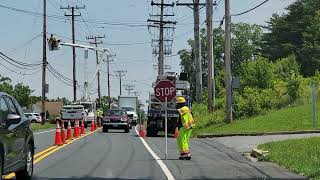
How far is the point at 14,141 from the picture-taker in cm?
1071

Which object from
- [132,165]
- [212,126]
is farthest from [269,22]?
[132,165]

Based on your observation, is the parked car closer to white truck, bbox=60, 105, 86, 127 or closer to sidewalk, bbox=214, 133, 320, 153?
A: white truck, bbox=60, 105, 86, 127

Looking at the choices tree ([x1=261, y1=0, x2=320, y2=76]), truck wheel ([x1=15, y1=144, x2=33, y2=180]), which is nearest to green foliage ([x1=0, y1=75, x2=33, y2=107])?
tree ([x1=261, y1=0, x2=320, y2=76])

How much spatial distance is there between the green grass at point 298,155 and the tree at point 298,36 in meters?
56.9

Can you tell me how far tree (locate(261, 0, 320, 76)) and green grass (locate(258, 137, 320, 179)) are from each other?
56.9 m

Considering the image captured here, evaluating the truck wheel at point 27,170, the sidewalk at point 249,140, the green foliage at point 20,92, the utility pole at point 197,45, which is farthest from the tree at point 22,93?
the truck wheel at point 27,170

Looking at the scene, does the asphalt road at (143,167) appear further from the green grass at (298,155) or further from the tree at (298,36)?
the tree at (298,36)

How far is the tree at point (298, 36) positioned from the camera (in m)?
77.4

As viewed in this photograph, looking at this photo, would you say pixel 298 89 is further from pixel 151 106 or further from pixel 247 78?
pixel 247 78

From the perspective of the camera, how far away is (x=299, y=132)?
2620 cm

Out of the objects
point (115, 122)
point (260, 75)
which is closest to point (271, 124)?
point (115, 122)

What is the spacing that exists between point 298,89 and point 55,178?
1302 inches

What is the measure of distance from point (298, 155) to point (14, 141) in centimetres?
875

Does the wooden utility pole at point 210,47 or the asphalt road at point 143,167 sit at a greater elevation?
the wooden utility pole at point 210,47
